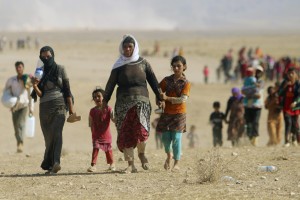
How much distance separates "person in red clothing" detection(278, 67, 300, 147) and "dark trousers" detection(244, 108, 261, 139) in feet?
2.75

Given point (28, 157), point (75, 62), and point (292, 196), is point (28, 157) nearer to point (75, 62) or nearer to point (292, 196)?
point (292, 196)

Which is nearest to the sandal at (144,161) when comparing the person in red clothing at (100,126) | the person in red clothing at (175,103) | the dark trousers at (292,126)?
the person in red clothing at (175,103)

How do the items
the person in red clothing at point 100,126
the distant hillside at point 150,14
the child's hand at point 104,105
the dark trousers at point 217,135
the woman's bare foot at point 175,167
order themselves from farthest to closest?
the distant hillside at point 150,14
the dark trousers at point 217,135
the person in red clothing at point 100,126
the woman's bare foot at point 175,167
the child's hand at point 104,105

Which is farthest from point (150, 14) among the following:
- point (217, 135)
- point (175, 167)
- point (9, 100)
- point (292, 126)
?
point (175, 167)

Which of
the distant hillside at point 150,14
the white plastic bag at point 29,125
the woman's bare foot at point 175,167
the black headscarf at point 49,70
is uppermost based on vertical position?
the distant hillside at point 150,14

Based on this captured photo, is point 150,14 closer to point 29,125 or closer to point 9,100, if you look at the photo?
point 29,125

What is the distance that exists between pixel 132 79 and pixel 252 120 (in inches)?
224

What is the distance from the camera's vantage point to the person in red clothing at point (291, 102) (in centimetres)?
1411

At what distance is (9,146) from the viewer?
1906cm

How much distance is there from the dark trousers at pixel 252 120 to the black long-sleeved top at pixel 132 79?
5419 mm

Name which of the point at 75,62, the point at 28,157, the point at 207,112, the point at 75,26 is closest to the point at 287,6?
the point at 75,26

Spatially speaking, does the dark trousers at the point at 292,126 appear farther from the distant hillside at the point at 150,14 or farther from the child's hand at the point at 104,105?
the distant hillside at the point at 150,14

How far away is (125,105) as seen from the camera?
402 inches

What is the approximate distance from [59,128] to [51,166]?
19.8 inches
